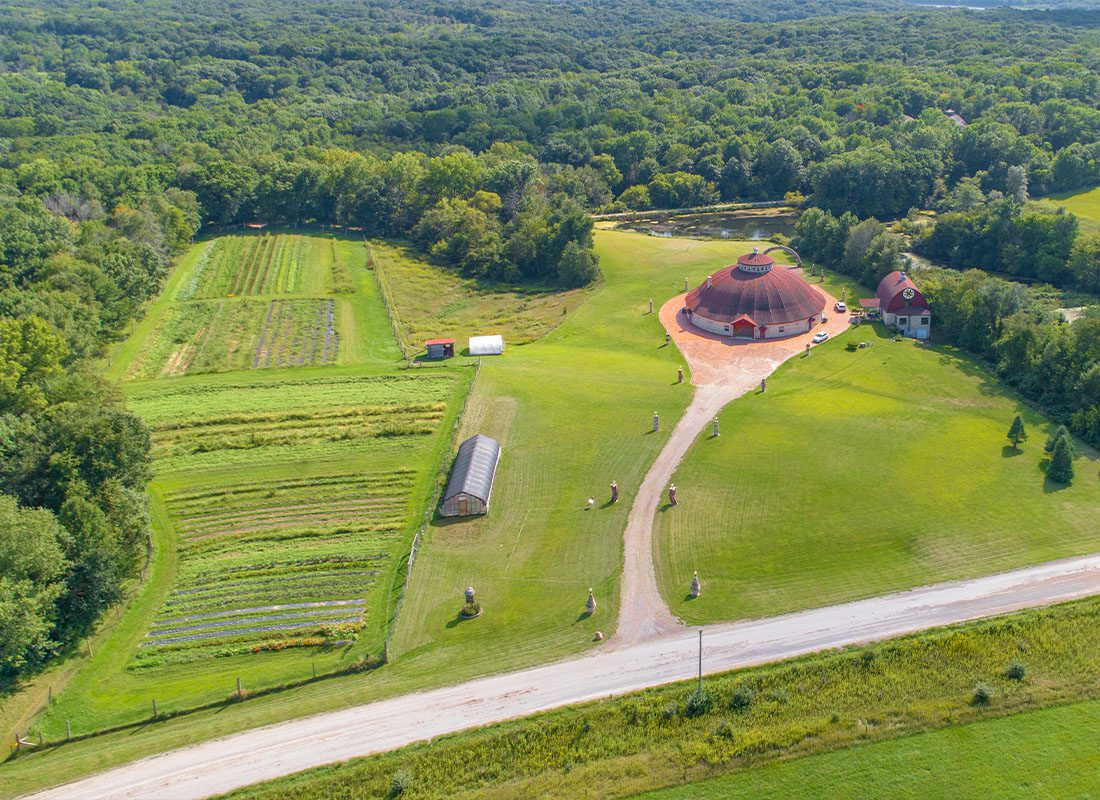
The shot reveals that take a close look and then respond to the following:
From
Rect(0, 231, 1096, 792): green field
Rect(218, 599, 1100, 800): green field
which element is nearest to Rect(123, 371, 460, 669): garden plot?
Rect(0, 231, 1096, 792): green field

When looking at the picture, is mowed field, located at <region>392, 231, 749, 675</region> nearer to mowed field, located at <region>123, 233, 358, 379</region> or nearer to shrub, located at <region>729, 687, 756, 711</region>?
shrub, located at <region>729, 687, 756, 711</region>

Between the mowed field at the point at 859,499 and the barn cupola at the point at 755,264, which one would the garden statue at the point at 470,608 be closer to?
the mowed field at the point at 859,499

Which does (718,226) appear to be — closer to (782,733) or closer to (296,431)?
(296,431)

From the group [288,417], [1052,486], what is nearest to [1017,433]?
[1052,486]

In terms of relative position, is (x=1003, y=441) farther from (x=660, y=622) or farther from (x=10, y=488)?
(x=10, y=488)

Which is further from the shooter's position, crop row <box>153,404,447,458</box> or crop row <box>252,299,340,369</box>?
crop row <box>252,299,340,369</box>

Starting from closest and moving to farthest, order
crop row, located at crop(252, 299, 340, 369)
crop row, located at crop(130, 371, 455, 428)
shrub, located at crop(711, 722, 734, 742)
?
shrub, located at crop(711, 722, 734, 742), crop row, located at crop(130, 371, 455, 428), crop row, located at crop(252, 299, 340, 369)

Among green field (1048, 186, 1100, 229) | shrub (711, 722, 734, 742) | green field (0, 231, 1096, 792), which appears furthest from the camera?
green field (1048, 186, 1100, 229)

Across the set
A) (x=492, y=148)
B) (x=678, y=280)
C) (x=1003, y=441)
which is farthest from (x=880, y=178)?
(x=1003, y=441)
